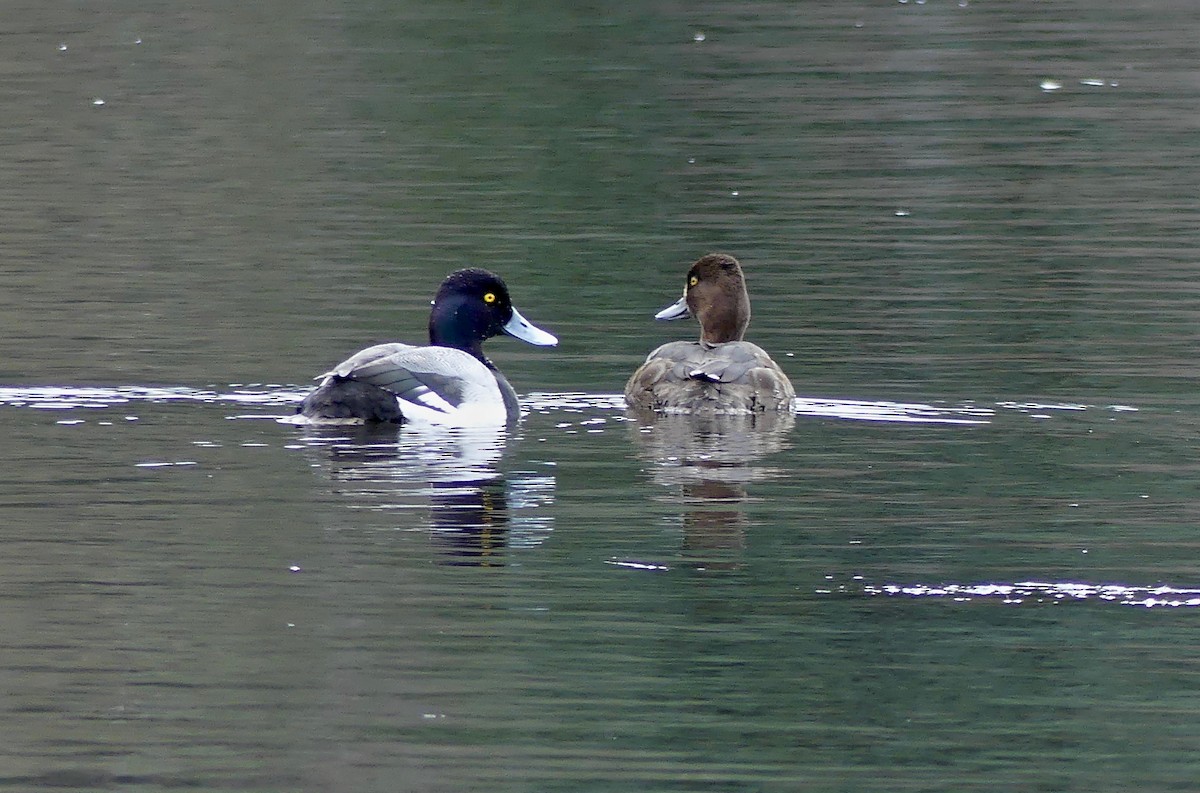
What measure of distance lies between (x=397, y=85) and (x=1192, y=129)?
10.7m

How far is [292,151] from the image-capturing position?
2672cm

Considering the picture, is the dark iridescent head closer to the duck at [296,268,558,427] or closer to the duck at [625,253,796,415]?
the duck at [296,268,558,427]

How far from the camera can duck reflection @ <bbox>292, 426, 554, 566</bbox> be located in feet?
32.4

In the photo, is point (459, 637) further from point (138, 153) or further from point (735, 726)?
point (138, 153)

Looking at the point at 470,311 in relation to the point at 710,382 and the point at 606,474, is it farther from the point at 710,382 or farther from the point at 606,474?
the point at 606,474

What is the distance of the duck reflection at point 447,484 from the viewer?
988 centimetres

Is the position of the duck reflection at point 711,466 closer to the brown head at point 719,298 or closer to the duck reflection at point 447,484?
the duck reflection at point 447,484

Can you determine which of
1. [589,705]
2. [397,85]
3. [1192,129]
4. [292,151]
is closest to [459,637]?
[589,705]

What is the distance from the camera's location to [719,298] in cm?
1483

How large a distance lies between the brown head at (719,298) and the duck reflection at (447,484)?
2462 millimetres

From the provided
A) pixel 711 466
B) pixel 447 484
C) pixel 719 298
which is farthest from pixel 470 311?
pixel 447 484

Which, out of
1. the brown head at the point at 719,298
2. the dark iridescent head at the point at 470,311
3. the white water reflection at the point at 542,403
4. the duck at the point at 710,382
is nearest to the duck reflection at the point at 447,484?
the white water reflection at the point at 542,403

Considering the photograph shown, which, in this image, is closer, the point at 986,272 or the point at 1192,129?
the point at 986,272

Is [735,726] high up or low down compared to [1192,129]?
down
